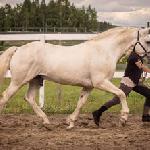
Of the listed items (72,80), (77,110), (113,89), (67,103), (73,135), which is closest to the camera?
(73,135)

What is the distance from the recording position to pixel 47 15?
94.8 m

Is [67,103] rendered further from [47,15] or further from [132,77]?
[47,15]

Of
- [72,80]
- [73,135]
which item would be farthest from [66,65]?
[73,135]

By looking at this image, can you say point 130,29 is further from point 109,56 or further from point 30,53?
point 30,53

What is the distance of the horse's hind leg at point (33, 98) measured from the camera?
8.72 metres

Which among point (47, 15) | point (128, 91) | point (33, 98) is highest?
point (128, 91)

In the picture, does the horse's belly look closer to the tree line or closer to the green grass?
the green grass

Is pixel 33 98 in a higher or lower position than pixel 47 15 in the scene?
A: higher

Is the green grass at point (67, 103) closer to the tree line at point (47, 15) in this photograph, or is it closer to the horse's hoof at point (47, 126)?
the horse's hoof at point (47, 126)

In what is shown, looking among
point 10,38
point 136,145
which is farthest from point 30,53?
point 10,38

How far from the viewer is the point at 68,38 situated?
1156 cm

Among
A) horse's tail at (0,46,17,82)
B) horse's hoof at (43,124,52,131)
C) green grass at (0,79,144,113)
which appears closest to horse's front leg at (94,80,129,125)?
horse's hoof at (43,124,52,131)

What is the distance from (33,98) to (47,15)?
87.0 m

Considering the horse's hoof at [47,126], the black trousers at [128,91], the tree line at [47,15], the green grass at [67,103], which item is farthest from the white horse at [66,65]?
the tree line at [47,15]
